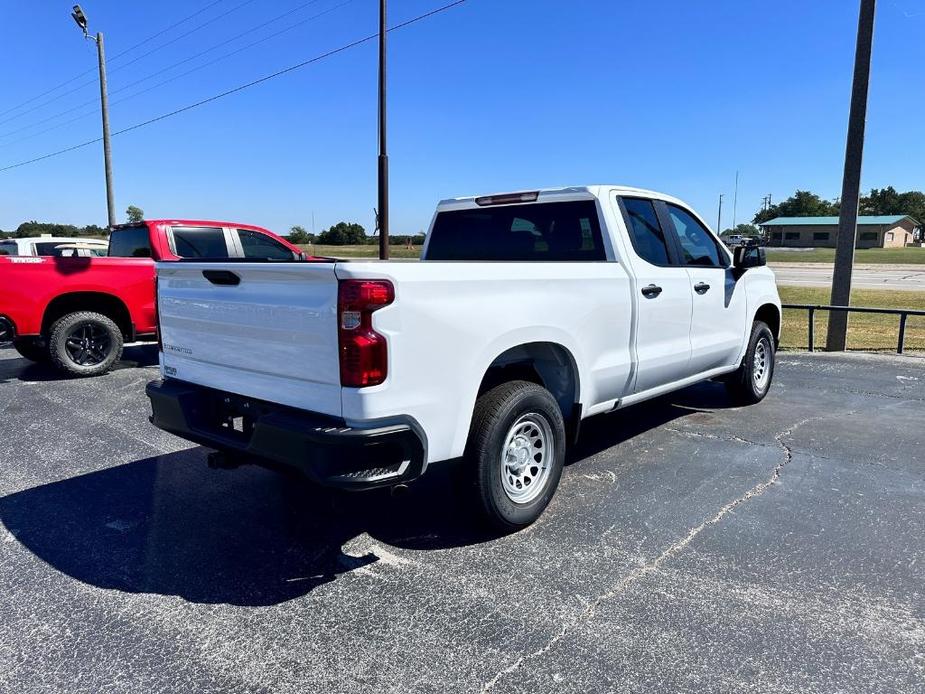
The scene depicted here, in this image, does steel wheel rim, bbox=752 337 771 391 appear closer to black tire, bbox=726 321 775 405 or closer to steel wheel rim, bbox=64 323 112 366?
black tire, bbox=726 321 775 405

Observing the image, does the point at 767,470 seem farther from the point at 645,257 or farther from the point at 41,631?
the point at 41,631

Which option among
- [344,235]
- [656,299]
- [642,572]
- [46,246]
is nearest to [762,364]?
[656,299]

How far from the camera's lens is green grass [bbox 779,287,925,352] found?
11.9 meters

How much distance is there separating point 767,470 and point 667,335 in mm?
1190

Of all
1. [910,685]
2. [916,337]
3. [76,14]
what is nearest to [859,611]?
[910,685]

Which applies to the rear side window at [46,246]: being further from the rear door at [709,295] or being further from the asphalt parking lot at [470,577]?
the rear door at [709,295]

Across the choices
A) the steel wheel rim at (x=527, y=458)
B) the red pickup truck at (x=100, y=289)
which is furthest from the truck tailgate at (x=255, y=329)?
the red pickup truck at (x=100, y=289)

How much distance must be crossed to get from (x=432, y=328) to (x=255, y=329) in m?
0.90

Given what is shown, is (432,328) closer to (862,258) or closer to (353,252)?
(353,252)

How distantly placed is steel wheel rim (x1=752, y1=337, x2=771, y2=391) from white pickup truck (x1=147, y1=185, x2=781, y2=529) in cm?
166

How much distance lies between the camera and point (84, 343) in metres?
8.13

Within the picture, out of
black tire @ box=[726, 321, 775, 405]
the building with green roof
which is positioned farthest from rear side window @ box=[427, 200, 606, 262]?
the building with green roof

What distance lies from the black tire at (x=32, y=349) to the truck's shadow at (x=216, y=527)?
412cm

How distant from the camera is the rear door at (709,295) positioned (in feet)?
17.1
